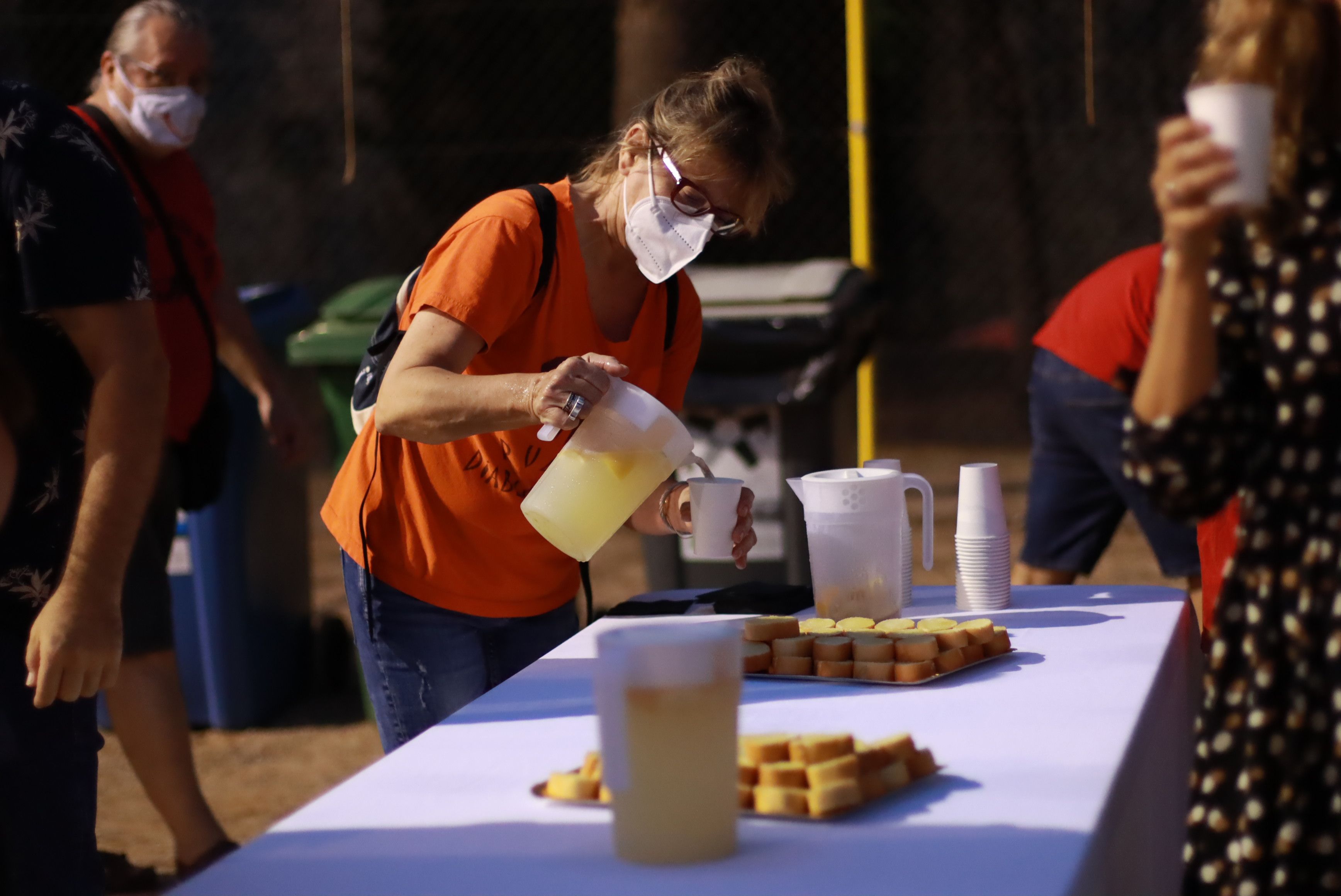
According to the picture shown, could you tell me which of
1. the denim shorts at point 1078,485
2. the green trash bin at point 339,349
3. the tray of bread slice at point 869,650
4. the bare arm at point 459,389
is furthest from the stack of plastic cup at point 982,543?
the green trash bin at point 339,349

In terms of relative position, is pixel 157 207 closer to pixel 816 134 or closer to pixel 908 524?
pixel 908 524

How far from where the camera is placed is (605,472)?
6.64 feet

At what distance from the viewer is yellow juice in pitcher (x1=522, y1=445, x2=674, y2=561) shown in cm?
202

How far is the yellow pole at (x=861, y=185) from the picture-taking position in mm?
5648

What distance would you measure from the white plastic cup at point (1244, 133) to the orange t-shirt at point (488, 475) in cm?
110

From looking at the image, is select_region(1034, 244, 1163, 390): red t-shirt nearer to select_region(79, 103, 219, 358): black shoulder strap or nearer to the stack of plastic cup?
the stack of plastic cup

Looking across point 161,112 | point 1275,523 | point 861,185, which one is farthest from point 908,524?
point 861,185

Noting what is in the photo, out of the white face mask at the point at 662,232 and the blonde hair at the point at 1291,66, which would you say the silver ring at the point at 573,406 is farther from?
the blonde hair at the point at 1291,66

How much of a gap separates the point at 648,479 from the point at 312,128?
341 inches

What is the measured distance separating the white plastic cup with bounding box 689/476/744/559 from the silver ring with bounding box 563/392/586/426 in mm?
300

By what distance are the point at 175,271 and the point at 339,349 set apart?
0.76 meters

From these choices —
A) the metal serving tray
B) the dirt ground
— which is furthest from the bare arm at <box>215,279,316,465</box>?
the metal serving tray

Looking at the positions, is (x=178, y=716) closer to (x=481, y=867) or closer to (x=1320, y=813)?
(x=481, y=867)

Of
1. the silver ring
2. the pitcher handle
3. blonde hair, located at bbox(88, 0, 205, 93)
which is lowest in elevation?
the pitcher handle
